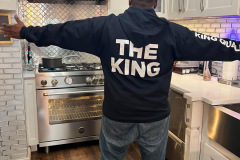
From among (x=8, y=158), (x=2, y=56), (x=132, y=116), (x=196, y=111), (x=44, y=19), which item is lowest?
(x=8, y=158)

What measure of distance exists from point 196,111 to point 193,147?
301 mm

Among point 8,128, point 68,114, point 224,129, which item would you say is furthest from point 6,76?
point 224,129

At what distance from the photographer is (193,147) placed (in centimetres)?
201

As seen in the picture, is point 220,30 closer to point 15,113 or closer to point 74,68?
point 74,68

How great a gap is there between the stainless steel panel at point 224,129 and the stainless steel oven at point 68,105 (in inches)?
51.9

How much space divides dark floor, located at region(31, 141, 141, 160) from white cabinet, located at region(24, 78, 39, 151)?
16cm

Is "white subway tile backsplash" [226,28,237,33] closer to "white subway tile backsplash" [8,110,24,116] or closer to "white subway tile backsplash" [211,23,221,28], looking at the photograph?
"white subway tile backsplash" [211,23,221,28]

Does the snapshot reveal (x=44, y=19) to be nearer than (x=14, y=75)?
No

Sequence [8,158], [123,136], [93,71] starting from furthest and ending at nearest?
[93,71], [8,158], [123,136]

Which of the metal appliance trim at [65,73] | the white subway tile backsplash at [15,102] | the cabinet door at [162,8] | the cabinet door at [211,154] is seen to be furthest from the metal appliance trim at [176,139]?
the white subway tile backsplash at [15,102]

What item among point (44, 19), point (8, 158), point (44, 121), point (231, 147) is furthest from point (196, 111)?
point (44, 19)

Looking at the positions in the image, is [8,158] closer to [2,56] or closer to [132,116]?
[2,56]

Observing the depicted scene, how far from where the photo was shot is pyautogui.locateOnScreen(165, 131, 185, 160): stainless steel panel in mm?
2176

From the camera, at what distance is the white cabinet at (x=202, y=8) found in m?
1.93
